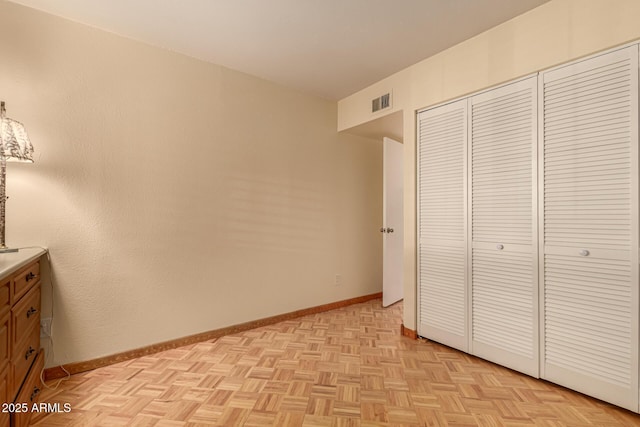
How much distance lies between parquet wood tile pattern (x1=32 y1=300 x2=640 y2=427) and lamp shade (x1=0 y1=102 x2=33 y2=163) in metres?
1.42

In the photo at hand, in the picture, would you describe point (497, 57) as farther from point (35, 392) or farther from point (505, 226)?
point (35, 392)

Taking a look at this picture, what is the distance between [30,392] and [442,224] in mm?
2874

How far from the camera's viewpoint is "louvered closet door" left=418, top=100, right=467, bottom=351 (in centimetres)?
253

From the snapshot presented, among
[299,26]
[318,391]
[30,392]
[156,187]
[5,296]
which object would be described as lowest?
[318,391]

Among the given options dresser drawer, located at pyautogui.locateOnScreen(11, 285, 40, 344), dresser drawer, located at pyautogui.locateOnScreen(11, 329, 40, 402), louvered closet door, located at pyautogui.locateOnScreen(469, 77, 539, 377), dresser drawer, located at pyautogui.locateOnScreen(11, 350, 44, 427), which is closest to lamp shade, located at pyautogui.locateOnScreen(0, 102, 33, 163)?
dresser drawer, located at pyautogui.locateOnScreen(11, 285, 40, 344)

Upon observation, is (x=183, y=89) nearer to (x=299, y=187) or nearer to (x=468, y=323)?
(x=299, y=187)

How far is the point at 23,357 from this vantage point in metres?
1.57

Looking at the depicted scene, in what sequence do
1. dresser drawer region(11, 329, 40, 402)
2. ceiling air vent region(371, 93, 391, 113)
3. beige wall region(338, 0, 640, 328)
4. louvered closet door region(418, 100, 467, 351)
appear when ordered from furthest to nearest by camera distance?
1. ceiling air vent region(371, 93, 391, 113)
2. louvered closet door region(418, 100, 467, 351)
3. beige wall region(338, 0, 640, 328)
4. dresser drawer region(11, 329, 40, 402)

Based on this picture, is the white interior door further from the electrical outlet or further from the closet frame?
the electrical outlet

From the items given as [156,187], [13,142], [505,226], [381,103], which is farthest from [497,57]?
[13,142]

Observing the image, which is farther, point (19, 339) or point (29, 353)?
point (29, 353)

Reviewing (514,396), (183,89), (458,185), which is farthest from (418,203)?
(183,89)

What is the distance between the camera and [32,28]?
2049 millimetres

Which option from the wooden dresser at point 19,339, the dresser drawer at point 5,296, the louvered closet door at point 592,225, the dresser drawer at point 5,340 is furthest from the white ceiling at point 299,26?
the dresser drawer at point 5,340
